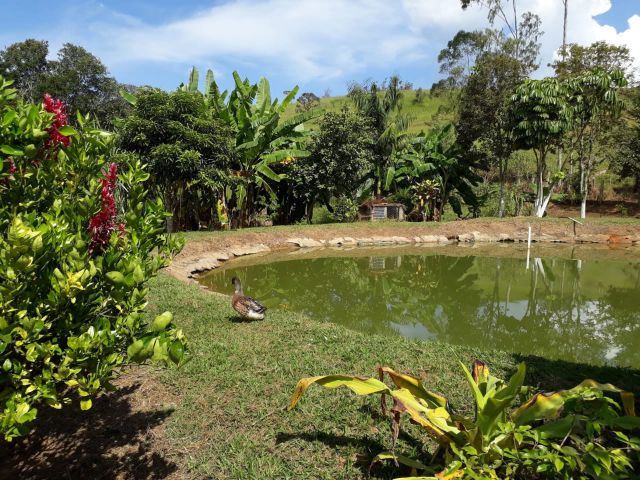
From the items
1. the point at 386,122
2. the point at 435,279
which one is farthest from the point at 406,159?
the point at 435,279

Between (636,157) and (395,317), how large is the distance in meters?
19.3

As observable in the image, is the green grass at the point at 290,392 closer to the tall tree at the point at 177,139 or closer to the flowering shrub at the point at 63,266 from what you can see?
the flowering shrub at the point at 63,266

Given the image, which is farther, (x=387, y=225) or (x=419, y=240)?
(x=387, y=225)

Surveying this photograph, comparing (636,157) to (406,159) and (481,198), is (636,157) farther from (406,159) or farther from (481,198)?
(406,159)

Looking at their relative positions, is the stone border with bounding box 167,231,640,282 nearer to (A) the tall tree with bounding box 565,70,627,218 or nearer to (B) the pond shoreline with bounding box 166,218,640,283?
(B) the pond shoreline with bounding box 166,218,640,283

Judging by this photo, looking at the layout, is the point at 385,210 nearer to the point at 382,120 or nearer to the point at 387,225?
the point at 387,225

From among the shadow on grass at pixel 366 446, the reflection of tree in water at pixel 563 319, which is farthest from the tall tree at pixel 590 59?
the shadow on grass at pixel 366 446

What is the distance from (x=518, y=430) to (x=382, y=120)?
1927 cm

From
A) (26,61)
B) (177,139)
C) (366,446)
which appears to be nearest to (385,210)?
(177,139)

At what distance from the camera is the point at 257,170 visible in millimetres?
15562

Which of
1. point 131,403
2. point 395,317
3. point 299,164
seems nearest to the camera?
point 131,403

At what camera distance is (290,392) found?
11.6 ft

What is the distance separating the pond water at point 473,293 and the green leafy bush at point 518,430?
3190 millimetres

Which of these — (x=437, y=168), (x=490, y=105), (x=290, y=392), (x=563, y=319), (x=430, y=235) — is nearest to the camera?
(x=290, y=392)
